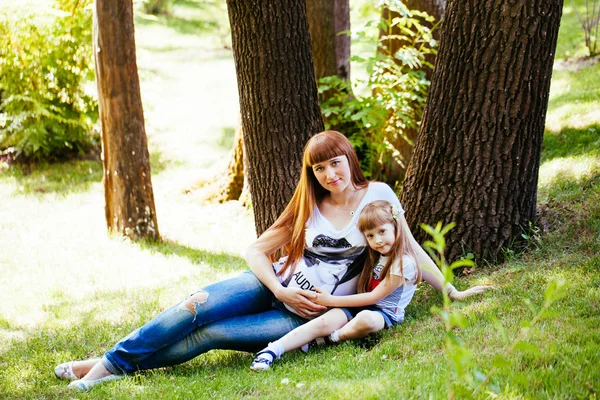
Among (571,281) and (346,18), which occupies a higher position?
(346,18)

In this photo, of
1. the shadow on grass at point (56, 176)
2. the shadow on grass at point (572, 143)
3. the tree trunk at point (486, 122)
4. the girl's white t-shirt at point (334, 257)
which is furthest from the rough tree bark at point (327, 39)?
the girl's white t-shirt at point (334, 257)

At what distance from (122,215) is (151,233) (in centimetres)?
37

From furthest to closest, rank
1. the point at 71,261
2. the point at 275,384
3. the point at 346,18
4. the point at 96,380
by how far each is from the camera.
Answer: the point at 346,18, the point at 71,261, the point at 96,380, the point at 275,384

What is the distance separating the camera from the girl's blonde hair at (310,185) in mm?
4047

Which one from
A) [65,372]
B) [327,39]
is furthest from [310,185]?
[327,39]

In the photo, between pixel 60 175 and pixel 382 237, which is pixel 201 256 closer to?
pixel 382 237

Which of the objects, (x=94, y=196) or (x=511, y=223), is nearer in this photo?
(x=511, y=223)

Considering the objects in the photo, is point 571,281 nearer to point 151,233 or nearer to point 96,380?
point 96,380

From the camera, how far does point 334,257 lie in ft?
13.7

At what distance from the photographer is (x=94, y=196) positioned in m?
9.38

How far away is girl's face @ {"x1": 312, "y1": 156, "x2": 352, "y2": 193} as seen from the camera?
407 cm

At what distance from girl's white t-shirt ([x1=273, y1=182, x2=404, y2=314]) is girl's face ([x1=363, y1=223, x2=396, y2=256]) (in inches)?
4.9

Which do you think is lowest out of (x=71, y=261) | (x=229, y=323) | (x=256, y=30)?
(x=71, y=261)

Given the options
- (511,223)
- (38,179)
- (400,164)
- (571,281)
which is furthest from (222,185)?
(571,281)
